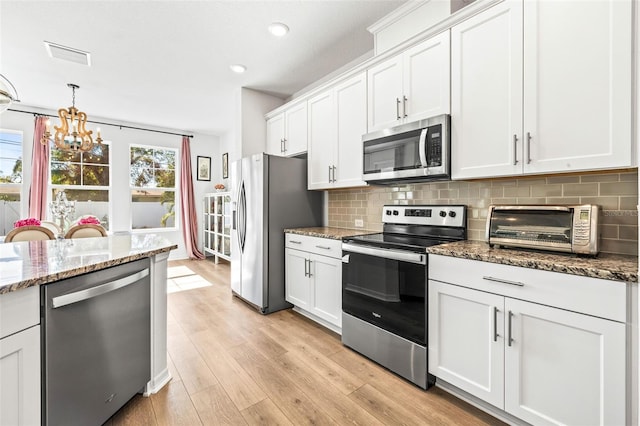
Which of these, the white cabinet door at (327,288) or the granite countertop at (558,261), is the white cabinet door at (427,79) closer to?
the granite countertop at (558,261)

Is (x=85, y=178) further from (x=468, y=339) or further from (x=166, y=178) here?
(x=468, y=339)

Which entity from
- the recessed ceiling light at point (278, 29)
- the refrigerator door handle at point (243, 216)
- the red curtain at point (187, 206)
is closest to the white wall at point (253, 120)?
the refrigerator door handle at point (243, 216)

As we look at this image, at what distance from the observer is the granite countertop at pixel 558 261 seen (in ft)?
3.91

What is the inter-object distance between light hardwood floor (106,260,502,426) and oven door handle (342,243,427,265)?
2.61 feet

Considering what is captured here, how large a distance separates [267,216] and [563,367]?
253 cm

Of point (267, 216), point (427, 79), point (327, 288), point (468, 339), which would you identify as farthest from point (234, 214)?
point (468, 339)

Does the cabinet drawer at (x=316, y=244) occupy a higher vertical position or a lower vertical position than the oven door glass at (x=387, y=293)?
higher

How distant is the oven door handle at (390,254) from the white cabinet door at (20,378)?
176cm

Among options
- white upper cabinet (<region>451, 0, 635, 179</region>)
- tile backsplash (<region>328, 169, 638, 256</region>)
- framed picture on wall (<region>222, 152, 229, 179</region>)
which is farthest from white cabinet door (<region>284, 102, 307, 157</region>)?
framed picture on wall (<region>222, 152, 229, 179</region>)

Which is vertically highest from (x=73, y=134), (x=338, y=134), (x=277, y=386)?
(x=73, y=134)

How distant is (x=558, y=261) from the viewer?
1.36 m

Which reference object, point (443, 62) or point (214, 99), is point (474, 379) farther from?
point (214, 99)

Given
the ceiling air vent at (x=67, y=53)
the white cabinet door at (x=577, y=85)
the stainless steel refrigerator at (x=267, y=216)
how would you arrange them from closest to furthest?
the white cabinet door at (x=577, y=85) < the ceiling air vent at (x=67, y=53) < the stainless steel refrigerator at (x=267, y=216)

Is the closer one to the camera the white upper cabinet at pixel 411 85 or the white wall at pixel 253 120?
the white upper cabinet at pixel 411 85
